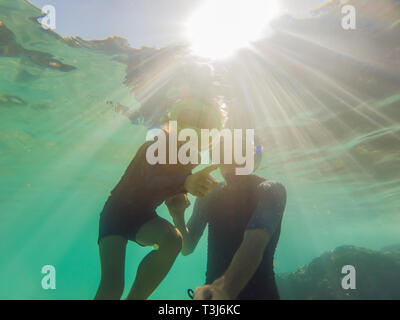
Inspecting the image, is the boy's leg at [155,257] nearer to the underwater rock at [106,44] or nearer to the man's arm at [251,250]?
the man's arm at [251,250]

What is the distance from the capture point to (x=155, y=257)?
2201 millimetres

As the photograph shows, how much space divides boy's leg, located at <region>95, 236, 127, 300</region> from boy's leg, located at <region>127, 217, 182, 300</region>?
0.20 meters

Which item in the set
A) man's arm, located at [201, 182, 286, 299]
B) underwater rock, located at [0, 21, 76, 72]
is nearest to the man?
man's arm, located at [201, 182, 286, 299]

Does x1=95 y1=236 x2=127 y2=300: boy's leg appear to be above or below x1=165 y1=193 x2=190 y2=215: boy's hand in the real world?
below

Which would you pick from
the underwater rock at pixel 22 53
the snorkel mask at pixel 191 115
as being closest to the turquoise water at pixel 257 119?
the underwater rock at pixel 22 53

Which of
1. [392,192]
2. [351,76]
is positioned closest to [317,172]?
[392,192]

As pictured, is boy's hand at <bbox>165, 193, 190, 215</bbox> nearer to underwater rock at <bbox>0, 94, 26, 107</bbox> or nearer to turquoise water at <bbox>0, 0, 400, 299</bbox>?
turquoise water at <bbox>0, 0, 400, 299</bbox>

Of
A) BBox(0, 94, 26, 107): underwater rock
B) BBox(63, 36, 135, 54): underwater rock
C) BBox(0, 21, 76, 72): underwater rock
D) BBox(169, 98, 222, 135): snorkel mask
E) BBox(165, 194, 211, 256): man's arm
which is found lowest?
BBox(165, 194, 211, 256): man's arm

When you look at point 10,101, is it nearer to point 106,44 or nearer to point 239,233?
point 106,44

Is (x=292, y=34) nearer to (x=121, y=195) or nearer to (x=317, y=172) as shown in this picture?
→ (x=121, y=195)

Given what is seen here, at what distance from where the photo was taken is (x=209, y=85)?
30.6ft

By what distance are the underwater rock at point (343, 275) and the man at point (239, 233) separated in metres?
13.1

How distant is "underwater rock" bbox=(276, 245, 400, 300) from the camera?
12953mm

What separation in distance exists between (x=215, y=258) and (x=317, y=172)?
2056 centimetres
